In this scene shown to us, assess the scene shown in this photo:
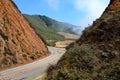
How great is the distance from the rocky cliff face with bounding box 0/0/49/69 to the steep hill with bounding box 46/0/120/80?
32.2 m

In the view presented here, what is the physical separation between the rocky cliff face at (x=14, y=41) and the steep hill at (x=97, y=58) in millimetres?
32157

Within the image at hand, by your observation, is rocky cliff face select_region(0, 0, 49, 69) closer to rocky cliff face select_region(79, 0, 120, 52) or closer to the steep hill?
rocky cliff face select_region(79, 0, 120, 52)

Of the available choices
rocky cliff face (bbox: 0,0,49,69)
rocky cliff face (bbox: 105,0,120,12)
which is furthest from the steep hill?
rocky cliff face (bbox: 0,0,49,69)

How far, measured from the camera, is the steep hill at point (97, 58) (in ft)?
52.6

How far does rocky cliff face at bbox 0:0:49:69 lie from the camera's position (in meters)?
52.7

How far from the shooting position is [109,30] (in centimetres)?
1931

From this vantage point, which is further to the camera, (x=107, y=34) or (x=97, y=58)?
(x=107, y=34)

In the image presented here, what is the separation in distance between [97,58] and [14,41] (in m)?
40.8

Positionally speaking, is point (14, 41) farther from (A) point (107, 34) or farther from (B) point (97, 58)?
(B) point (97, 58)

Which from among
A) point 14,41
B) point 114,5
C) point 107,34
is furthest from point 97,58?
point 14,41

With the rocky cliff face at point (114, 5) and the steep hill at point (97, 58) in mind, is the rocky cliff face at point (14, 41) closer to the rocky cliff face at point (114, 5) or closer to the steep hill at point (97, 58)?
the rocky cliff face at point (114, 5)

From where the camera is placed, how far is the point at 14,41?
187 feet

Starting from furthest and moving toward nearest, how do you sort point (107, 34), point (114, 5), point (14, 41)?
point (14, 41)
point (114, 5)
point (107, 34)

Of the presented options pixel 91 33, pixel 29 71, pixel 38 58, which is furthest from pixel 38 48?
pixel 91 33
